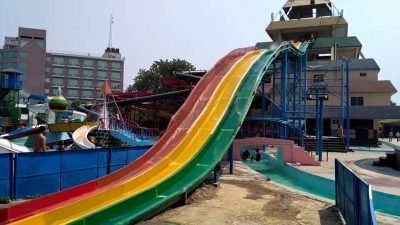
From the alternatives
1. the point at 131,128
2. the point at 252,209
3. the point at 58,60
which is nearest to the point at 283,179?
the point at 252,209

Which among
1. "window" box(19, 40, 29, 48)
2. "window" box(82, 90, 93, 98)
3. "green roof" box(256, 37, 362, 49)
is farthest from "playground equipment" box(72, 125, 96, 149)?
"window" box(82, 90, 93, 98)

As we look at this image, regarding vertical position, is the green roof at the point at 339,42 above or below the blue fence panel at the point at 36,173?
above

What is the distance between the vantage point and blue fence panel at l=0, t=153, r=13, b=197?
11680mm

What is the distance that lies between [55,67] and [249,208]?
4136 inches

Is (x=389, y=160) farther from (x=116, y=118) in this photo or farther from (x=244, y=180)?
(x=116, y=118)

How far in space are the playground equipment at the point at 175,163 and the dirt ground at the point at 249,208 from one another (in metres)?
0.51

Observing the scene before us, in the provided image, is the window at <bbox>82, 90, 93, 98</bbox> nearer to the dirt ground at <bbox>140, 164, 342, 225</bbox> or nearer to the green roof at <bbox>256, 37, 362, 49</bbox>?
the green roof at <bbox>256, 37, 362, 49</bbox>

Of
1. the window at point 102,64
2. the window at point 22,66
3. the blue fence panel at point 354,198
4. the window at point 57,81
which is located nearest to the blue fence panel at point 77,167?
the blue fence panel at point 354,198

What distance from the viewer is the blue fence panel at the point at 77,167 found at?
43.9ft

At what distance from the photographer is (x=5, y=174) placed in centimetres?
1177

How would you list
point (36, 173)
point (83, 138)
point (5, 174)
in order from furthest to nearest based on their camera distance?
point (83, 138) → point (36, 173) → point (5, 174)

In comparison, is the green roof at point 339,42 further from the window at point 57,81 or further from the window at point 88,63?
the window at point 88,63

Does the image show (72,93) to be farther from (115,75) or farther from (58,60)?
(115,75)

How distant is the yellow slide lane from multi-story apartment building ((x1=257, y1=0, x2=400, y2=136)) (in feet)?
48.9
